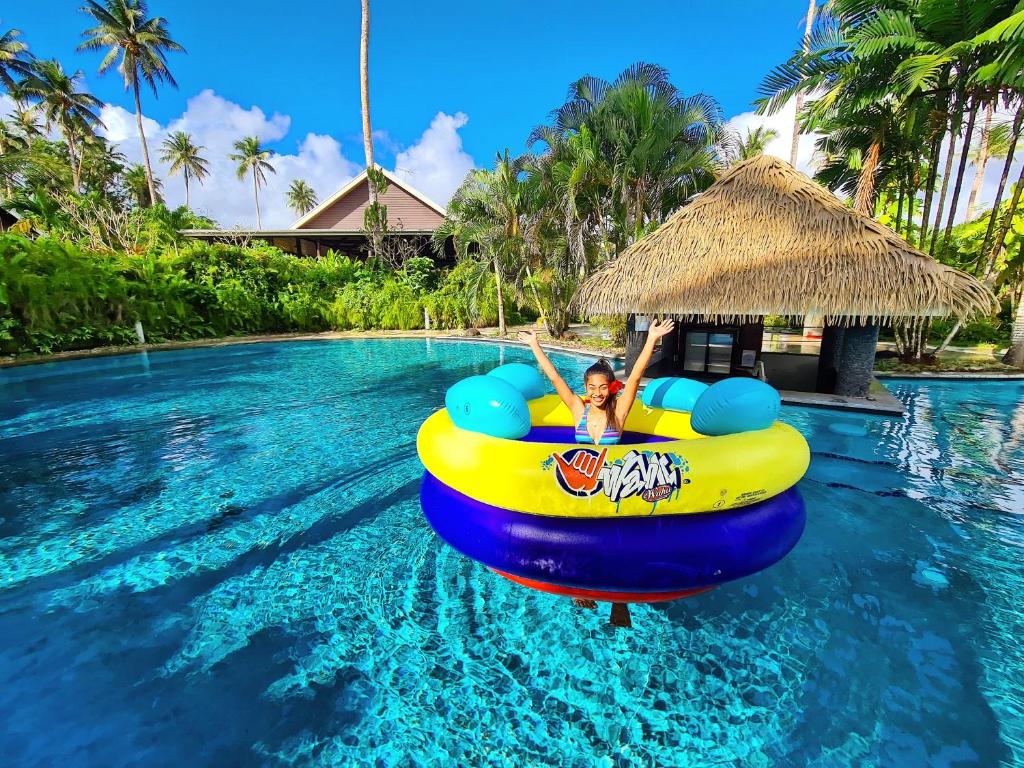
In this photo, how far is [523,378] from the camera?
427cm

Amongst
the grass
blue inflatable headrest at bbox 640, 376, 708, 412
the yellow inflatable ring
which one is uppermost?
blue inflatable headrest at bbox 640, 376, 708, 412

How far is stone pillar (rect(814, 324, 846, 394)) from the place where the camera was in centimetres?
833

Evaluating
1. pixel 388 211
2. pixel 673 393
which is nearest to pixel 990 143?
pixel 673 393

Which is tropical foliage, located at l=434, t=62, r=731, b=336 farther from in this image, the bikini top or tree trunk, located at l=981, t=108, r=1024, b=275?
the bikini top

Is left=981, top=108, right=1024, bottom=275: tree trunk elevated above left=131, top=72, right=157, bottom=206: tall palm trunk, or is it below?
below

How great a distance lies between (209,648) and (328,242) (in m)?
28.8

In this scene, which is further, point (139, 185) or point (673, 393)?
point (139, 185)

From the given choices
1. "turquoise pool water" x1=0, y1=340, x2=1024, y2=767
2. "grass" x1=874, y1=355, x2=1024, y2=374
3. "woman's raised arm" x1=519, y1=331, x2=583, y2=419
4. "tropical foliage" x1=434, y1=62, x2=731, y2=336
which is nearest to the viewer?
"turquoise pool water" x1=0, y1=340, x2=1024, y2=767

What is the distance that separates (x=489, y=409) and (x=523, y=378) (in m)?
1.23

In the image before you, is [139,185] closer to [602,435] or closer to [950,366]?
[602,435]

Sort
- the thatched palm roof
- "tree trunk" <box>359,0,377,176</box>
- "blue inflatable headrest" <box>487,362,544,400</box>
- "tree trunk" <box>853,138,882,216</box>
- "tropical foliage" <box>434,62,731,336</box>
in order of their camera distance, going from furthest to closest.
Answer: "tree trunk" <box>359,0,377,176</box>
"tropical foliage" <box>434,62,731,336</box>
"tree trunk" <box>853,138,882,216</box>
the thatched palm roof
"blue inflatable headrest" <box>487,362,544,400</box>

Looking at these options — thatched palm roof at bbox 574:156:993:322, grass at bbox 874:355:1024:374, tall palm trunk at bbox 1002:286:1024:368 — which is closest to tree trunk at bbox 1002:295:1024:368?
tall palm trunk at bbox 1002:286:1024:368

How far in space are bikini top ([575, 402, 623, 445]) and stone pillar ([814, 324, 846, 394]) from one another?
717 cm

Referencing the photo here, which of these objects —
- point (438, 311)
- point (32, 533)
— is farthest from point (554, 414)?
point (438, 311)
